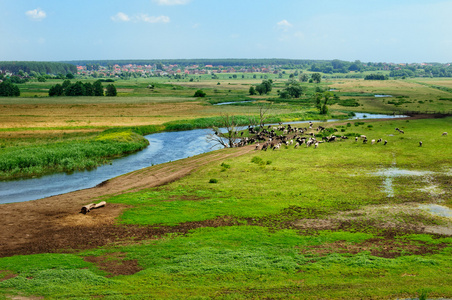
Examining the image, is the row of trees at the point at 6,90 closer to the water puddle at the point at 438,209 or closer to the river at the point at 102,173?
the river at the point at 102,173

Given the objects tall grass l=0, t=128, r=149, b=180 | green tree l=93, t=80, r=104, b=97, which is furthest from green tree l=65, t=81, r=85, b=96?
tall grass l=0, t=128, r=149, b=180

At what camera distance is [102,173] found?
4244 centimetres

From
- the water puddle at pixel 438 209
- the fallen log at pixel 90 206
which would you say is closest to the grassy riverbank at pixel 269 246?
the water puddle at pixel 438 209

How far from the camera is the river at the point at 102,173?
3538 centimetres

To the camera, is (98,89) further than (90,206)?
Yes

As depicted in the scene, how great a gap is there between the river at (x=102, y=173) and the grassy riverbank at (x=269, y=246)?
32.8 ft

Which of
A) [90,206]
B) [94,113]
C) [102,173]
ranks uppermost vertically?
[94,113]

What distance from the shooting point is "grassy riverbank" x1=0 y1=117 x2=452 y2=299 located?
52.8ft

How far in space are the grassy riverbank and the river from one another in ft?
32.8

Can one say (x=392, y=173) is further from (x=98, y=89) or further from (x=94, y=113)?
(x=98, y=89)

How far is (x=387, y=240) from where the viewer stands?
20859 mm

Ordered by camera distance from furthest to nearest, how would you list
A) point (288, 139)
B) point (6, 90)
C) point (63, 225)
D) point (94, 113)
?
point (6, 90), point (94, 113), point (288, 139), point (63, 225)

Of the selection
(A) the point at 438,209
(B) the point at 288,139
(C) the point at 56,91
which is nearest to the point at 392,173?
(A) the point at 438,209

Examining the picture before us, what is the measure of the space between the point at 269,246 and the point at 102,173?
2768 centimetres
